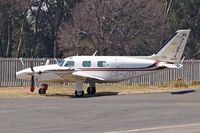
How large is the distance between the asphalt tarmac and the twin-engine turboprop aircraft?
15.3 ft

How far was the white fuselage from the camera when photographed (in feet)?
108

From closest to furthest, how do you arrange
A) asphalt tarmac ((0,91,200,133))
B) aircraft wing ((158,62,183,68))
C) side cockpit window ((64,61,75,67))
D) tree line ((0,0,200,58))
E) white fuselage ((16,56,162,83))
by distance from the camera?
asphalt tarmac ((0,91,200,133)), white fuselage ((16,56,162,83)), side cockpit window ((64,61,75,67)), aircraft wing ((158,62,183,68)), tree line ((0,0,200,58))

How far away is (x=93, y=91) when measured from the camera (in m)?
34.4

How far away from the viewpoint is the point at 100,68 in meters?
34.2

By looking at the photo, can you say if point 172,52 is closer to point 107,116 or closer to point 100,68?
point 100,68

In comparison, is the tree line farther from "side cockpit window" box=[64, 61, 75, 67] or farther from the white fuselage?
"side cockpit window" box=[64, 61, 75, 67]

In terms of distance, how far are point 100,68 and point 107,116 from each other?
14.0m

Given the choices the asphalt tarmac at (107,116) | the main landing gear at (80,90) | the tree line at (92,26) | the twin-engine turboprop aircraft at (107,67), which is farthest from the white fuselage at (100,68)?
the tree line at (92,26)

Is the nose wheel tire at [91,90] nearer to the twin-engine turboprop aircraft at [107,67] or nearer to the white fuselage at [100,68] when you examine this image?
the twin-engine turboprop aircraft at [107,67]

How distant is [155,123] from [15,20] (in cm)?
5226

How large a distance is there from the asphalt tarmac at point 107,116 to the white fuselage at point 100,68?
4622mm

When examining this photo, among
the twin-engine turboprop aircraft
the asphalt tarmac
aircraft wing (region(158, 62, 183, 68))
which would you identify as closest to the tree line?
the twin-engine turboprop aircraft

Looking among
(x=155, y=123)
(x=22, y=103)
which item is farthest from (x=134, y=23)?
(x=155, y=123)

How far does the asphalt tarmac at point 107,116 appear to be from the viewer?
54.5ft
